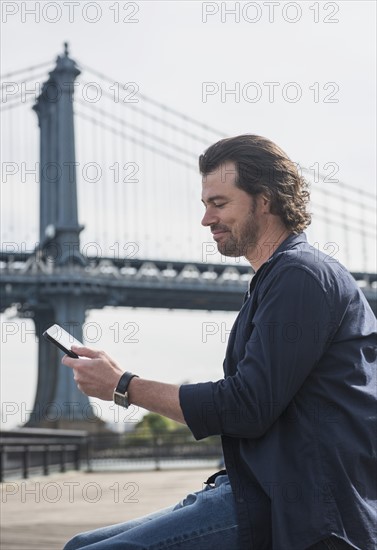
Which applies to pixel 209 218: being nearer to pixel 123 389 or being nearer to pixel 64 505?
pixel 123 389

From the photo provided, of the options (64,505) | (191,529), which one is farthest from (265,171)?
(64,505)

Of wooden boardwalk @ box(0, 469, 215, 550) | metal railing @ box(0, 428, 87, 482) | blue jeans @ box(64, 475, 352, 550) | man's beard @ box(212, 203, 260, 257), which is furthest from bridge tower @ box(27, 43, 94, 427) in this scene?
blue jeans @ box(64, 475, 352, 550)

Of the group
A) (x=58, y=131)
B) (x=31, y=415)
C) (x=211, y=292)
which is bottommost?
(x=31, y=415)

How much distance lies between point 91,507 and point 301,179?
6.11 metres

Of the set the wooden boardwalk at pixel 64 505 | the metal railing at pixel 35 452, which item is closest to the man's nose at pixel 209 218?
the wooden boardwalk at pixel 64 505

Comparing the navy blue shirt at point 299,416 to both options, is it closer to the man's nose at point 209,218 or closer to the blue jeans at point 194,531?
the blue jeans at point 194,531

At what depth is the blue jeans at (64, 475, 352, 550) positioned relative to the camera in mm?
1746

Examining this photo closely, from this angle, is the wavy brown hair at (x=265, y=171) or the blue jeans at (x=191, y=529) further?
the wavy brown hair at (x=265, y=171)

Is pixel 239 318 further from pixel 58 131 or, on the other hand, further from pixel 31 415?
pixel 58 131

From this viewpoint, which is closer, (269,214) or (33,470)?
(269,214)

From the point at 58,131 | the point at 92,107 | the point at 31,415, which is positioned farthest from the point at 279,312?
the point at 92,107

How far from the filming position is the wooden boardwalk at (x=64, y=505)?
5414mm

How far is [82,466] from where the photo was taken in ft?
60.7

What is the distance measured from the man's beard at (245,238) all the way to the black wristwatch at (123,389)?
0.31m
